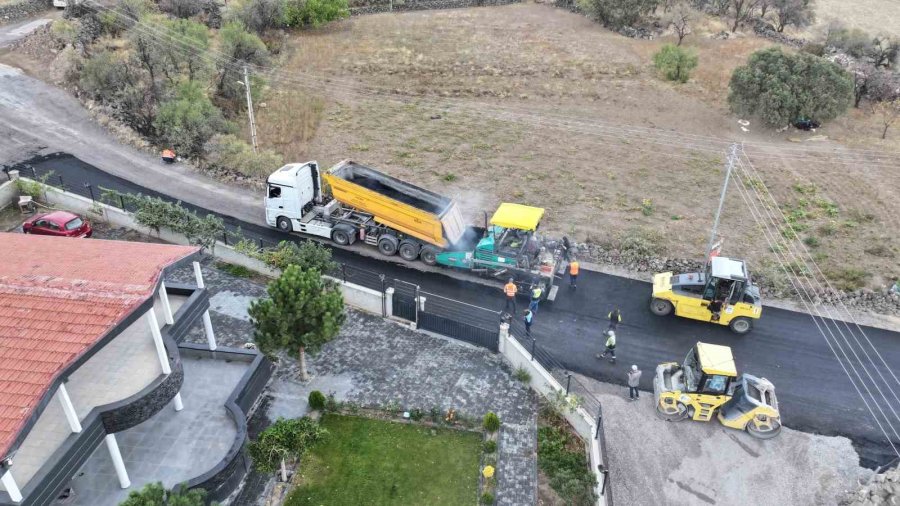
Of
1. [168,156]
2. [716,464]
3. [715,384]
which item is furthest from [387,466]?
[168,156]

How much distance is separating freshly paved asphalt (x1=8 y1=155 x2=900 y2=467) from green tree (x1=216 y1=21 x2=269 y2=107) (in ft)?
70.9

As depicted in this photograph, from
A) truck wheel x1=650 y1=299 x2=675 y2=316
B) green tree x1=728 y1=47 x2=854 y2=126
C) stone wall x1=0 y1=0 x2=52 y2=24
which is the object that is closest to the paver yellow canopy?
truck wheel x1=650 y1=299 x2=675 y2=316

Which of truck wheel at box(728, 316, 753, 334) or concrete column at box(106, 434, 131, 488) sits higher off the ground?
concrete column at box(106, 434, 131, 488)

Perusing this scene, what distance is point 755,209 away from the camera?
105 feet

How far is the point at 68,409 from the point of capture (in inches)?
547

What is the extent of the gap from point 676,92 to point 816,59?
8798mm

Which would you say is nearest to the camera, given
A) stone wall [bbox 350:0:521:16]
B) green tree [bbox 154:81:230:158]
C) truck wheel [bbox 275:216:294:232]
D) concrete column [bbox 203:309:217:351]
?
concrete column [bbox 203:309:217:351]

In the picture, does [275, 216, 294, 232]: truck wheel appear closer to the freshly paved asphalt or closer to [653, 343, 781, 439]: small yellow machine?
the freshly paved asphalt

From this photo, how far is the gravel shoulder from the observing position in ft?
56.9

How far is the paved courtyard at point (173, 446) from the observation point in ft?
52.0

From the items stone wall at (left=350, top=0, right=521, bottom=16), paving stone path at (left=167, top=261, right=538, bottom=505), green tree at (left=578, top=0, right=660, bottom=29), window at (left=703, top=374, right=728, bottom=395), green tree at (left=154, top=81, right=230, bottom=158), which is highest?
green tree at (left=578, top=0, right=660, bottom=29)

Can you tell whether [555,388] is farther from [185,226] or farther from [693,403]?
[185,226]

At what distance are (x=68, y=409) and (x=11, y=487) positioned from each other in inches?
71.4

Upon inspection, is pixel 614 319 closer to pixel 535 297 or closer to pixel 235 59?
pixel 535 297
